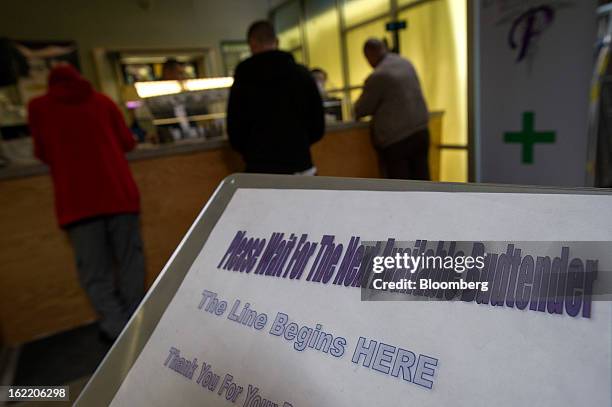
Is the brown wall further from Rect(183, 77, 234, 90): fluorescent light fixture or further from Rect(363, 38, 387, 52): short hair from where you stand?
Rect(363, 38, 387, 52): short hair

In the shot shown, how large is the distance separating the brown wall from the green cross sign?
5.09 feet

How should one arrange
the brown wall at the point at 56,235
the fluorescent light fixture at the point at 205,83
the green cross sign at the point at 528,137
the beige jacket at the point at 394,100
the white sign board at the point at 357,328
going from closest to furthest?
the white sign board at the point at 357,328 → the brown wall at the point at 56,235 → the green cross sign at the point at 528,137 → the beige jacket at the point at 394,100 → the fluorescent light fixture at the point at 205,83

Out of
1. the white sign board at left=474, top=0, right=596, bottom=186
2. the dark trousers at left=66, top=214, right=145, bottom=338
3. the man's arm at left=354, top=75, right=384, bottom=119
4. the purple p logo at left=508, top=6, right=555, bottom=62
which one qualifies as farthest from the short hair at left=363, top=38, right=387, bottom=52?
the dark trousers at left=66, top=214, right=145, bottom=338

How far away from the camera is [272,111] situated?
5.07 ft

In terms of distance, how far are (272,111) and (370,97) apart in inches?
32.8

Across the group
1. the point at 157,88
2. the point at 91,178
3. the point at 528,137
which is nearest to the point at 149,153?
the point at 91,178

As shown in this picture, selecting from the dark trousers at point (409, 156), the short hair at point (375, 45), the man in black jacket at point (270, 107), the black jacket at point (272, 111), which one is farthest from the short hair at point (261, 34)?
the dark trousers at point (409, 156)

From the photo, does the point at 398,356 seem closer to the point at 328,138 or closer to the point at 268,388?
the point at 268,388

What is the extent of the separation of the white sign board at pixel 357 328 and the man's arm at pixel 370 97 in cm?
173

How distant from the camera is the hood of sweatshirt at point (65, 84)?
1.46m

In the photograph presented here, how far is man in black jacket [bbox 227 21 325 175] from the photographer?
5.01 ft

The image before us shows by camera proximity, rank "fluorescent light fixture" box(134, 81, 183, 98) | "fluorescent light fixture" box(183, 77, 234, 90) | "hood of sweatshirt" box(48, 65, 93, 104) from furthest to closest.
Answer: "fluorescent light fixture" box(183, 77, 234, 90)
"fluorescent light fixture" box(134, 81, 183, 98)
"hood of sweatshirt" box(48, 65, 93, 104)

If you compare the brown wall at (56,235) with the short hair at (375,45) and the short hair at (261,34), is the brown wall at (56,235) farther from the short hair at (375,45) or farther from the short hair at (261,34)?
the short hair at (375,45)

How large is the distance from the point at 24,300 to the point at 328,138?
6.22 ft
